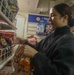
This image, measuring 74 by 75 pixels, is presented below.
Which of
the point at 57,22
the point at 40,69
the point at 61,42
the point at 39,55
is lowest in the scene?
the point at 40,69

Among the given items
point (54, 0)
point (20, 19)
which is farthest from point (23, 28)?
point (54, 0)

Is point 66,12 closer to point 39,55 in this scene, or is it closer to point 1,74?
point 39,55

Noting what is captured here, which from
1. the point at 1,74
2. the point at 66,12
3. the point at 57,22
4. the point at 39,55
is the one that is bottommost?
the point at 1,74

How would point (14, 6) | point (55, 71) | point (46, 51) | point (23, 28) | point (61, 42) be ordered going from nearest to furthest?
point (55, 71) → point (61, 42) → point (46, 51) → point (14, 6) → point (23, 28)

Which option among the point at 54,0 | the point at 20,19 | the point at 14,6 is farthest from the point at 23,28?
the point at 14,6

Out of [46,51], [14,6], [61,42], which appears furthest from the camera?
[14,6]

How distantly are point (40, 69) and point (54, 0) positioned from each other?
3.62 metres

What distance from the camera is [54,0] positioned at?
455 centimetres

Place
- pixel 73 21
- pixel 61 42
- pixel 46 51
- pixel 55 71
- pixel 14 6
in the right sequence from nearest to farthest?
pixel 55 71 < pixel 61 42 < pixel 46 51 < pixel 73 21 < pixel 14 6

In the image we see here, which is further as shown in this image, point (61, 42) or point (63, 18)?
point (63, 18)

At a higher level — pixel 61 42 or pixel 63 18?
pixel 63 18

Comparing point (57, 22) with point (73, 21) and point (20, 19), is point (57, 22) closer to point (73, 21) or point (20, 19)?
point (73, 21)

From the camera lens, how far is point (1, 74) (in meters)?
1.49

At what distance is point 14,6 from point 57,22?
0.56 meters
